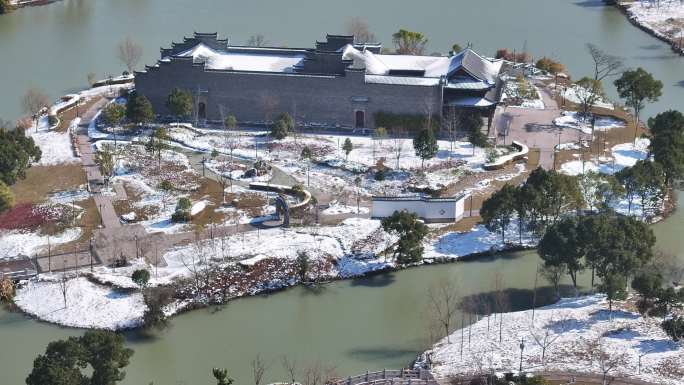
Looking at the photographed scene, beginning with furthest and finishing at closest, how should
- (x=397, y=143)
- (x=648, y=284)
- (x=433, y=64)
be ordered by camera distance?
(x=433, y=64) → (x=397, y=143) → (x=648, y=284)

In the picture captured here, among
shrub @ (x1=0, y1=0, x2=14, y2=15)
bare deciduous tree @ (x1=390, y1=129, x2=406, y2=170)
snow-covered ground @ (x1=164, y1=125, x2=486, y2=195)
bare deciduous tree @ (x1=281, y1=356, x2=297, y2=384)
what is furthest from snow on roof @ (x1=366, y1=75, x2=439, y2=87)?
shrub @ (x1=0, y1=0, x2=14, y2=15)

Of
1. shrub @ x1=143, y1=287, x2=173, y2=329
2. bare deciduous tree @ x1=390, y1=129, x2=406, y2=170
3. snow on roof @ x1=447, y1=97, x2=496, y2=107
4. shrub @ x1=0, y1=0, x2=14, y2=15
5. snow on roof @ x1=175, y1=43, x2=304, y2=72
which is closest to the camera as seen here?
shrub @ x1=143, y1=287, x2=173, y2=329

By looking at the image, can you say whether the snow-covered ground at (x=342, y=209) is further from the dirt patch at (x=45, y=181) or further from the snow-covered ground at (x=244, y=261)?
the dirt patch at (x=45, y=181)

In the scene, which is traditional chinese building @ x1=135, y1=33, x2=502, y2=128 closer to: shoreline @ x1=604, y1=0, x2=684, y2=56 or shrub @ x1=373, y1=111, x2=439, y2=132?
shrub @ x1=373, y1=111, x2=439, y2=132

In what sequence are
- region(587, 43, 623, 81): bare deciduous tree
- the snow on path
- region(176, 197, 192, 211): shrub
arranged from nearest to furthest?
the snow on path
region(176, 197, 192, 211): shrub
region(587, 43, 623, 81): bare deciduous tree

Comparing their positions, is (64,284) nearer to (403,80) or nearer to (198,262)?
(198,262)

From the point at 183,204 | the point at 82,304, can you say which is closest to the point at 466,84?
the point at 183,204

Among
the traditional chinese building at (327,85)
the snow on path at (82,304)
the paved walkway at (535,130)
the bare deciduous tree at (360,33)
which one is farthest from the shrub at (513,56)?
the snow on path at (82,304)

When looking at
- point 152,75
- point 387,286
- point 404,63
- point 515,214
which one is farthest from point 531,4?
point 387,286
